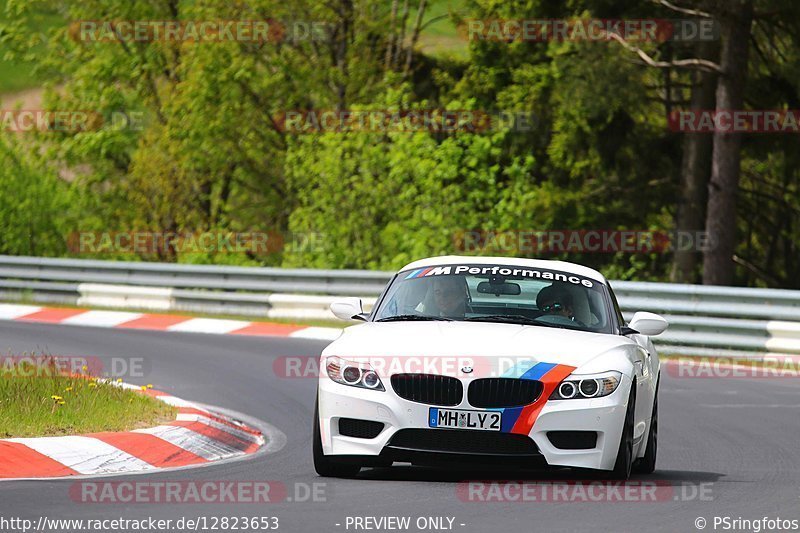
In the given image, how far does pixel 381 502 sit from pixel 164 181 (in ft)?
89.6

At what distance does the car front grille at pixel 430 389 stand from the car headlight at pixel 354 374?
0.15 metres

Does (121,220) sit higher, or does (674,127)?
(674,127)

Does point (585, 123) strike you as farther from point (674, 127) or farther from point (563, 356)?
point (563, 356)

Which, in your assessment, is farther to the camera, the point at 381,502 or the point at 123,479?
the point at 123,479

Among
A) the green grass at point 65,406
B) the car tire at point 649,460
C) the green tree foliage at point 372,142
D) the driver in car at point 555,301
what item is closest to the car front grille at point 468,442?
the driver in car at point 555,301

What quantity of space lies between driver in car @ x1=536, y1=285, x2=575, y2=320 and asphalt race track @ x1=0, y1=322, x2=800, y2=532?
106 centimetres

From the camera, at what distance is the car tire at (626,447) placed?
922 cm

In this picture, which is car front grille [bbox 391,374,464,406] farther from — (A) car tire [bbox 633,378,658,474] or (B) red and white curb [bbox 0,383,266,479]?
(A) car tire [bbox 633,378,658,474]

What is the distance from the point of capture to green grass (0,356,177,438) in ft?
34.4

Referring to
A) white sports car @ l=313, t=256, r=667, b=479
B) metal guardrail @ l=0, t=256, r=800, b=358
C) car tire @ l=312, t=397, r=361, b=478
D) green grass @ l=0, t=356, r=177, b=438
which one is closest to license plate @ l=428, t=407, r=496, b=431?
white sports car @ l=313, t=256, r=667, b=479

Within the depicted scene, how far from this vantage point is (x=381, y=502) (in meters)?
8.25

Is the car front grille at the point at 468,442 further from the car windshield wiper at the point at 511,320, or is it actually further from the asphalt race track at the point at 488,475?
the car windshield wiper at the point at 511,320

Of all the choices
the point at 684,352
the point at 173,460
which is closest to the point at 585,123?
the point at 684,352

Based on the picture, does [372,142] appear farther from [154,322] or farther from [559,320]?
[559,320]
